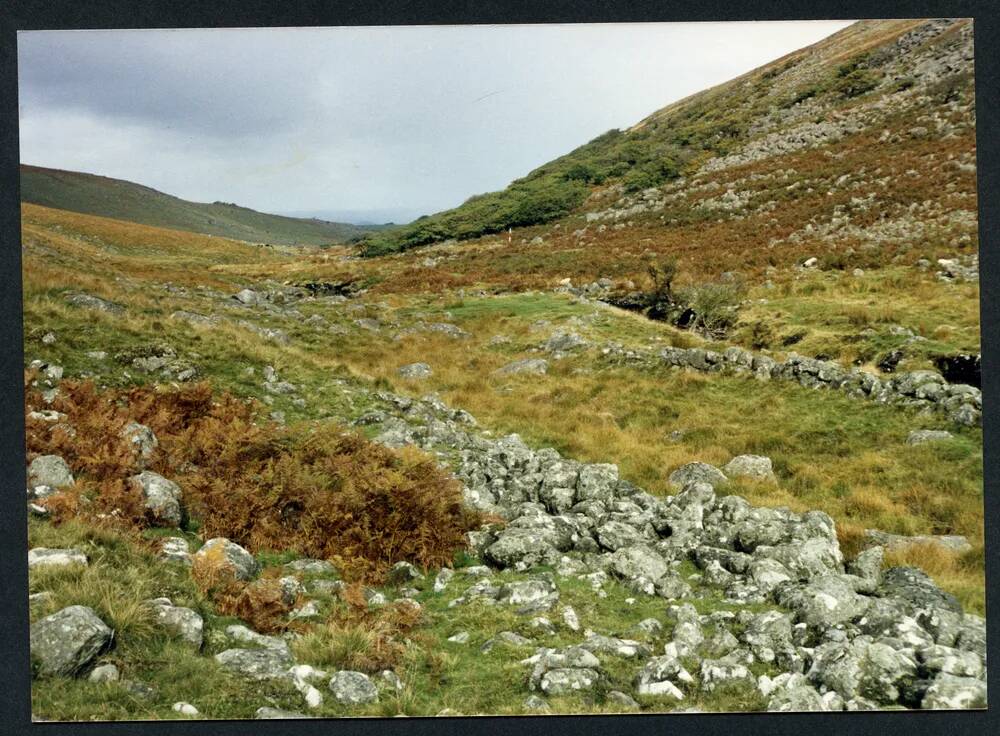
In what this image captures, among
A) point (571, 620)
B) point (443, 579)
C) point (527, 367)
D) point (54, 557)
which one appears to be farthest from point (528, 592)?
point (527, 367)

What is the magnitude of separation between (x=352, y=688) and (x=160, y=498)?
119 inches

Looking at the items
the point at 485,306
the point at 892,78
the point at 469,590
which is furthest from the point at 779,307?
the point at 469,590

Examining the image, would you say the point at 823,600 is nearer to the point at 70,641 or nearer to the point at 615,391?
the point at 615,391

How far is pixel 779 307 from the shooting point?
37.9ft

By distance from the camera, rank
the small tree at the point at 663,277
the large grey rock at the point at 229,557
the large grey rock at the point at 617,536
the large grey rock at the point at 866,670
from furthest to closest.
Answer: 1. the small tree at the point at 663,277
2. the large grey rock at the point at 617,536
3. the large grey rock at the point at 229,557
4. the large grey rock at the point at 866,670

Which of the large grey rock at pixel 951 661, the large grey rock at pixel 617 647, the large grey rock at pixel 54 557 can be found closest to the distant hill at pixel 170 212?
the large grey rock at pixel 54 557

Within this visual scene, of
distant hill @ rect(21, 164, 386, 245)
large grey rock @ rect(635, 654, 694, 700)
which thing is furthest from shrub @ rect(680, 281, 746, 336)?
large grey rock @ rect(635, 654, 694, 700)

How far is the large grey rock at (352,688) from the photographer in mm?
5203

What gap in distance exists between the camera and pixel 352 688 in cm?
521

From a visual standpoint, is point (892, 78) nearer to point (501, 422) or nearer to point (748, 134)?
point (748, 134)

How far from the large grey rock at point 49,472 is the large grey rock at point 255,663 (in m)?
2.83

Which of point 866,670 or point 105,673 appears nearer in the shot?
point 105,673

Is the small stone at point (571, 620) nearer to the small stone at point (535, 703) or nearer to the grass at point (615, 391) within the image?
the small stone at point (535, 703)

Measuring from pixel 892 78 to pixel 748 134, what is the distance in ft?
11.2
